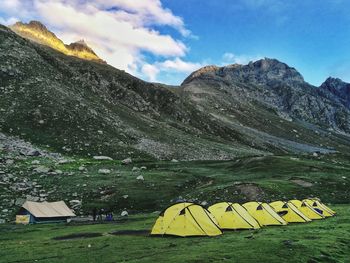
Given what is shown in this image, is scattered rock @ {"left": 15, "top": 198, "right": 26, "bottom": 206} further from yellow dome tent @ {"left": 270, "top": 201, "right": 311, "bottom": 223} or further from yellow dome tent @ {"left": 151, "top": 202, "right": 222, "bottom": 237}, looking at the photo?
yellow dome tent @ {"left": 270, "top": 201, "right": 311, "bottom": 223}

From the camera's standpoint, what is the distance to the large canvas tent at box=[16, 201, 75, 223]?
2098 inches

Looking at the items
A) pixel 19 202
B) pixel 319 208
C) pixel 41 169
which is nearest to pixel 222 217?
pixel 319 208

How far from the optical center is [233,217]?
41469 mm

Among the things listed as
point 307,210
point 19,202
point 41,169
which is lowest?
point 19,202

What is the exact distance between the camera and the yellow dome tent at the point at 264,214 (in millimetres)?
44938

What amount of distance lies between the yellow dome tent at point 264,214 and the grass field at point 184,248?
528 centimetres

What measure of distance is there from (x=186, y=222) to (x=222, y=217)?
234 inches

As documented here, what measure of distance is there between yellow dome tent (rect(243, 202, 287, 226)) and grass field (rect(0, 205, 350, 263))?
5278 millimetres

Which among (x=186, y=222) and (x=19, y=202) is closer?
(x=186, y=222)

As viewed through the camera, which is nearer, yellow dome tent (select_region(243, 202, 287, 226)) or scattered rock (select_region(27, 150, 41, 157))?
yellow dome tent (select_region(243, 202, 287, 226))

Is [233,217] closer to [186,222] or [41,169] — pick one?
[186,222]

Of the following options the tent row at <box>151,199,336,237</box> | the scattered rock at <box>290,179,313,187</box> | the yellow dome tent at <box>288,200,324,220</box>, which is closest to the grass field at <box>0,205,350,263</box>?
the tent row at <box>151,199,336,237</box>

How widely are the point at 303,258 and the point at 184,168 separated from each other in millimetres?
70302

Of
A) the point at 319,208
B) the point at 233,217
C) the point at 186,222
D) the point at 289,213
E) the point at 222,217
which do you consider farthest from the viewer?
the point at 319,208
